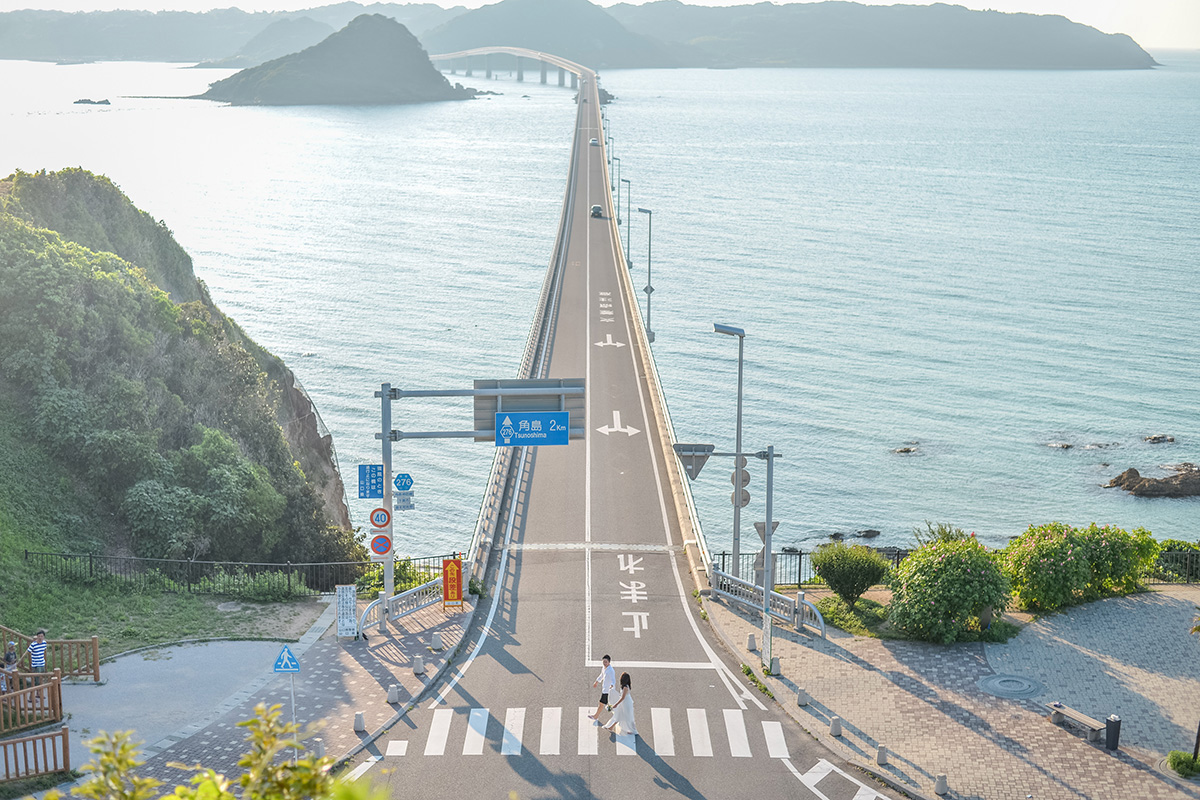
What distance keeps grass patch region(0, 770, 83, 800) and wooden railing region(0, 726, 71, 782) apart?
11cm

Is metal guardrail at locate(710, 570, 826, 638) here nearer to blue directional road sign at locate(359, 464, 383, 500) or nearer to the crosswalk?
the crosswalk

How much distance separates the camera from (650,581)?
31906 mm

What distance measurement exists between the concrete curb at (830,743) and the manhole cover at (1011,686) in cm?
433

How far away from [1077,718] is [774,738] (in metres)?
5.96

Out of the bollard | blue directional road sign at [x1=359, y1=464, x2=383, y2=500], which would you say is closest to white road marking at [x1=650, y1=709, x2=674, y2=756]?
the bollard

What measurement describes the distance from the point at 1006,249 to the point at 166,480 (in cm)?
9037

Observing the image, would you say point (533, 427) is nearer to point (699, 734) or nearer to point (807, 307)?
point (699, 734)

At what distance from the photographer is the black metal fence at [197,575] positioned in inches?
1159

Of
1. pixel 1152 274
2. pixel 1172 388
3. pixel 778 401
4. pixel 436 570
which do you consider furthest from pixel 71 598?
pixel 1152 274

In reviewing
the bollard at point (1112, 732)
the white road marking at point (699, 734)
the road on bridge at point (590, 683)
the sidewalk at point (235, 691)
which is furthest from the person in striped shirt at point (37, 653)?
the bollard at point (1112, 732)

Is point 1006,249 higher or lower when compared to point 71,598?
higher

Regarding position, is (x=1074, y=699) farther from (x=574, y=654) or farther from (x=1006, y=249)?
(x=1006, y=249)

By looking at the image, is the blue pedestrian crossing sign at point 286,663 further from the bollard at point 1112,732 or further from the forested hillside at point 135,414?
the bollard at point 1112,732

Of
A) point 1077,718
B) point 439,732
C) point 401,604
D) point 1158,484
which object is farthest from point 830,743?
point 1158,484
